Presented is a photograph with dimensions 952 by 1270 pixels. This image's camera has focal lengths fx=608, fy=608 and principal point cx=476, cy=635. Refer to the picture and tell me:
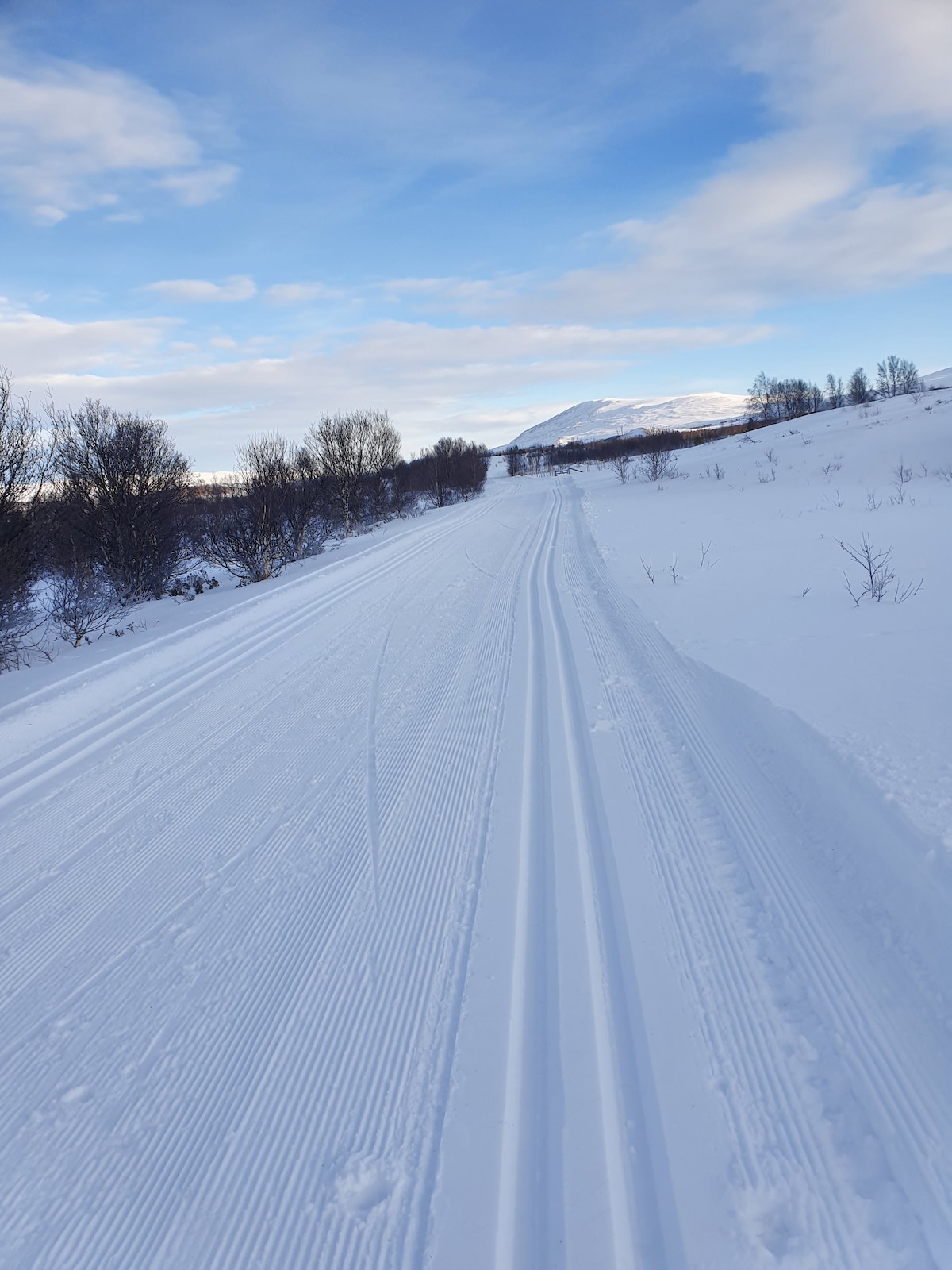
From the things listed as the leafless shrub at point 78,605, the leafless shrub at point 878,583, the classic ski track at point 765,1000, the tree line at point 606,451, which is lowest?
the classic ski track at point 765,1000

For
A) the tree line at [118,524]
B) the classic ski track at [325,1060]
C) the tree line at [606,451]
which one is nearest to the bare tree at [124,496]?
the tree line at [118,524]

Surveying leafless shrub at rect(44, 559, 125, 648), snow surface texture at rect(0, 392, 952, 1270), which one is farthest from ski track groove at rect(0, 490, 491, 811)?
leafless shrub at rect(44, 559, 125, 648)

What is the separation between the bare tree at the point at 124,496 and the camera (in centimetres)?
1531

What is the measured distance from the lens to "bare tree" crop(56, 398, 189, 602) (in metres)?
15.3

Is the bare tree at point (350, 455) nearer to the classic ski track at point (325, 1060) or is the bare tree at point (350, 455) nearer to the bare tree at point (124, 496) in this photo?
the bare tree at point (124, 496)

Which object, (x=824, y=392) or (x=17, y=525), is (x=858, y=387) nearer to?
(x=824, y=392)

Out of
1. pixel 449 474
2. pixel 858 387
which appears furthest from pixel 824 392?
pixel 449 474

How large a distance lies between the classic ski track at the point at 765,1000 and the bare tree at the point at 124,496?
16.0 metres

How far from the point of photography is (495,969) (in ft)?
8.03

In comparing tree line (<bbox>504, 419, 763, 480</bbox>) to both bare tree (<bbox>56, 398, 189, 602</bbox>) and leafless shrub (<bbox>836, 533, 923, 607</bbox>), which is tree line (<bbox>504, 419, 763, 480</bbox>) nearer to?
bare tree (<bbox>56, 398, 189, 602</bbox>)

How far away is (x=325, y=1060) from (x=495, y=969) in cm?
70

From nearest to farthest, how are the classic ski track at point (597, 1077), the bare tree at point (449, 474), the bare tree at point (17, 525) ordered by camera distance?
the classic ski track at point (597, 1077) < the bare tree at point (17, 525) < the bare tree at point (449, 474)

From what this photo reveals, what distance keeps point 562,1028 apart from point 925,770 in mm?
2494

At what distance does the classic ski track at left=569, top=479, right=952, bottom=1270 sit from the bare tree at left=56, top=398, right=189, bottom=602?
16.0 metres
